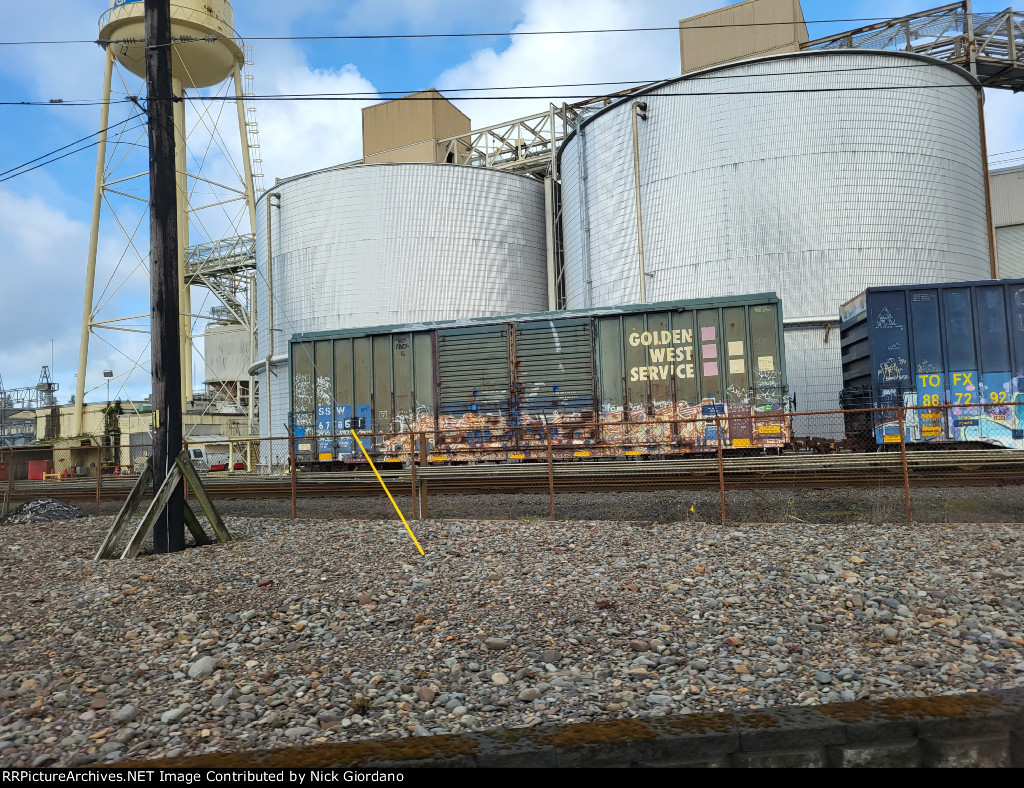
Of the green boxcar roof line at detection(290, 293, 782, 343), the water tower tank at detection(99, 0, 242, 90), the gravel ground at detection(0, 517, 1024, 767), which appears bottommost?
the gravel ground at detection(0, 517, 1024, 767)

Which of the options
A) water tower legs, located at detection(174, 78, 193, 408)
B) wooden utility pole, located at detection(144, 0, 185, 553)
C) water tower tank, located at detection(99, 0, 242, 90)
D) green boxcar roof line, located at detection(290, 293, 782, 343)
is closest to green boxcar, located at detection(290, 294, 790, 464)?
green boxcar roof line, located at detection(290, 293, 782, 343)

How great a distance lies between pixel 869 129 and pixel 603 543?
779 inches

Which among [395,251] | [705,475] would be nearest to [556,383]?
[705,475]

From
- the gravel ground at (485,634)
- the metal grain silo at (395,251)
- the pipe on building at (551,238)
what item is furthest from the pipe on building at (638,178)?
the gravel ground at (485,634)

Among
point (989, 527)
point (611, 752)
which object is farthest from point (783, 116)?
point (611, 752)

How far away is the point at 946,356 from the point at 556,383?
8404 mm

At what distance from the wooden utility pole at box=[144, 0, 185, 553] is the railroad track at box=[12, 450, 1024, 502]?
4.03m

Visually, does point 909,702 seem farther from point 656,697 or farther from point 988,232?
point 988,232

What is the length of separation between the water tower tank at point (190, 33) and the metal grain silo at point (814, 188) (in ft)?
71.0

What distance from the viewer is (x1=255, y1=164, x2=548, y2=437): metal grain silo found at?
1143 inches

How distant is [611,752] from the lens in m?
2.97

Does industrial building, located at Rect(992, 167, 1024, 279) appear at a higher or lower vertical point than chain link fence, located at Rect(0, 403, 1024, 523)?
higher

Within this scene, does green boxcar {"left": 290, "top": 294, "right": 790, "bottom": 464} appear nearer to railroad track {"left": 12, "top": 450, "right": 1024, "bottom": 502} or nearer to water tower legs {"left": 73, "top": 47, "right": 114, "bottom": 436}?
railroad track {"left": 12, "top": 450, "right": 1024, "bottom": 502}

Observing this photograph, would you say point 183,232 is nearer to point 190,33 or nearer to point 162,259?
point 190,33
